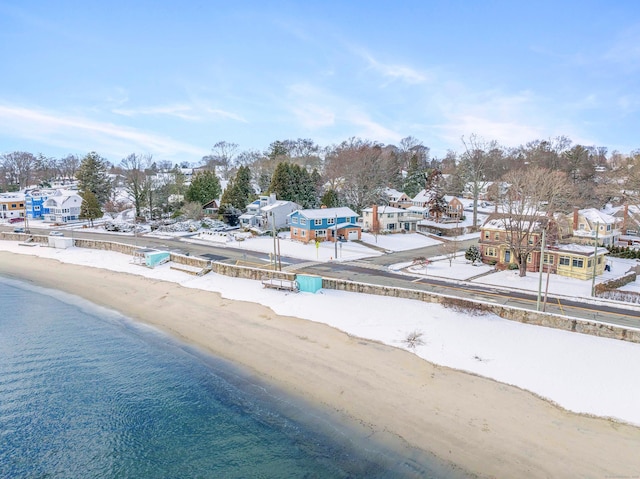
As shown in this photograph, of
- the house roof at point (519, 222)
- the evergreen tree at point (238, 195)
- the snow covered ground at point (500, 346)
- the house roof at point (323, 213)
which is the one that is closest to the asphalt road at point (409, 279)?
the snow covered ground at point (500, 346)

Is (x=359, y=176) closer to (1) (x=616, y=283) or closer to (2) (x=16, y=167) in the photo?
(1) (x=616, y=283)

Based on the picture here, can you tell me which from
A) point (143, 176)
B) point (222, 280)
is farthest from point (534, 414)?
point (143, 176)

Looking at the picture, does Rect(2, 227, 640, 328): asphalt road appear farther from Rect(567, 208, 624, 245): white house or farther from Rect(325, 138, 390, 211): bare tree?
Rect(325, 138, 390, 211): bare tree

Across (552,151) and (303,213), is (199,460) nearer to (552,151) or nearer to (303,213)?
(303,213)

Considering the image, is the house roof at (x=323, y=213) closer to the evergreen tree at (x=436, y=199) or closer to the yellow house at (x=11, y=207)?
the evergreen tree at (x=436, y=199)

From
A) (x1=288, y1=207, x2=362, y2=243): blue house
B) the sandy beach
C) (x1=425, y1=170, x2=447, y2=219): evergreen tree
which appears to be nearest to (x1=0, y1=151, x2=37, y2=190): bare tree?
(x1=288, y1=207, x2=362, y2=243): blue house

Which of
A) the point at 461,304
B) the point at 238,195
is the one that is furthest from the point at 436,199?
the point at 461,304

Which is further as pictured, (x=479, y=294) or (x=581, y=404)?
(x=479, y=294)
